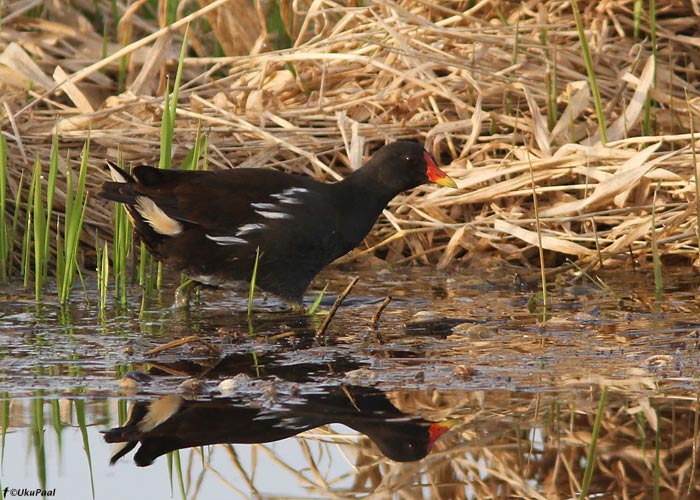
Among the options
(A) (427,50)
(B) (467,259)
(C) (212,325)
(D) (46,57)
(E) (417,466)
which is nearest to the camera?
(E) (417,466)

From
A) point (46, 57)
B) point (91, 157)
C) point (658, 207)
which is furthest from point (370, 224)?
point (46, 57)

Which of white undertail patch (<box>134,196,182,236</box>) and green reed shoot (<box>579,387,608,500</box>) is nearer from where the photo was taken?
green reed shoot (<box>579,387,608,500</box>)

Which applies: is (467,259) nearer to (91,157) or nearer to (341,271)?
(341,271)

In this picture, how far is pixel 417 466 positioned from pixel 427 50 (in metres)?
3.88

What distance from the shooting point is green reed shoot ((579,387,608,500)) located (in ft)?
7.57

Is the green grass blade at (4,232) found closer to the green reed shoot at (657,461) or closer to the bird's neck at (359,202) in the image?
the bird's neck at (359,202)

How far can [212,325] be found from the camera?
14.1ft

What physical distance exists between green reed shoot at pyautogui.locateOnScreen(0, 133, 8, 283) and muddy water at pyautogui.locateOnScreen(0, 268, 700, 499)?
40cm

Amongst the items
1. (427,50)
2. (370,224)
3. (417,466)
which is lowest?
(417,466)

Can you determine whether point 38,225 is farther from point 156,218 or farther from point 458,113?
point 458,113

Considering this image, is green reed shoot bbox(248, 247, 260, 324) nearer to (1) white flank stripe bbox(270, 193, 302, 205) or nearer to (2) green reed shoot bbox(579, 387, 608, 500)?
(1) white flank stripe bbox(270, 193, 302, 205)

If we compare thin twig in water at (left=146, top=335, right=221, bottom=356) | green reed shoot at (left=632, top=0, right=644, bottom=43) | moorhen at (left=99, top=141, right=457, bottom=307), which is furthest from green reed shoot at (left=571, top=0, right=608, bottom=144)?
thin twig in water at (left=146, top=335, right=221, bottom=356)

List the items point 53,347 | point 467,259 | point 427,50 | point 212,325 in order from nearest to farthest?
point 53,347
point 212,325
point 467,259
point 427,50

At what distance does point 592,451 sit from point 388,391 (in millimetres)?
720
